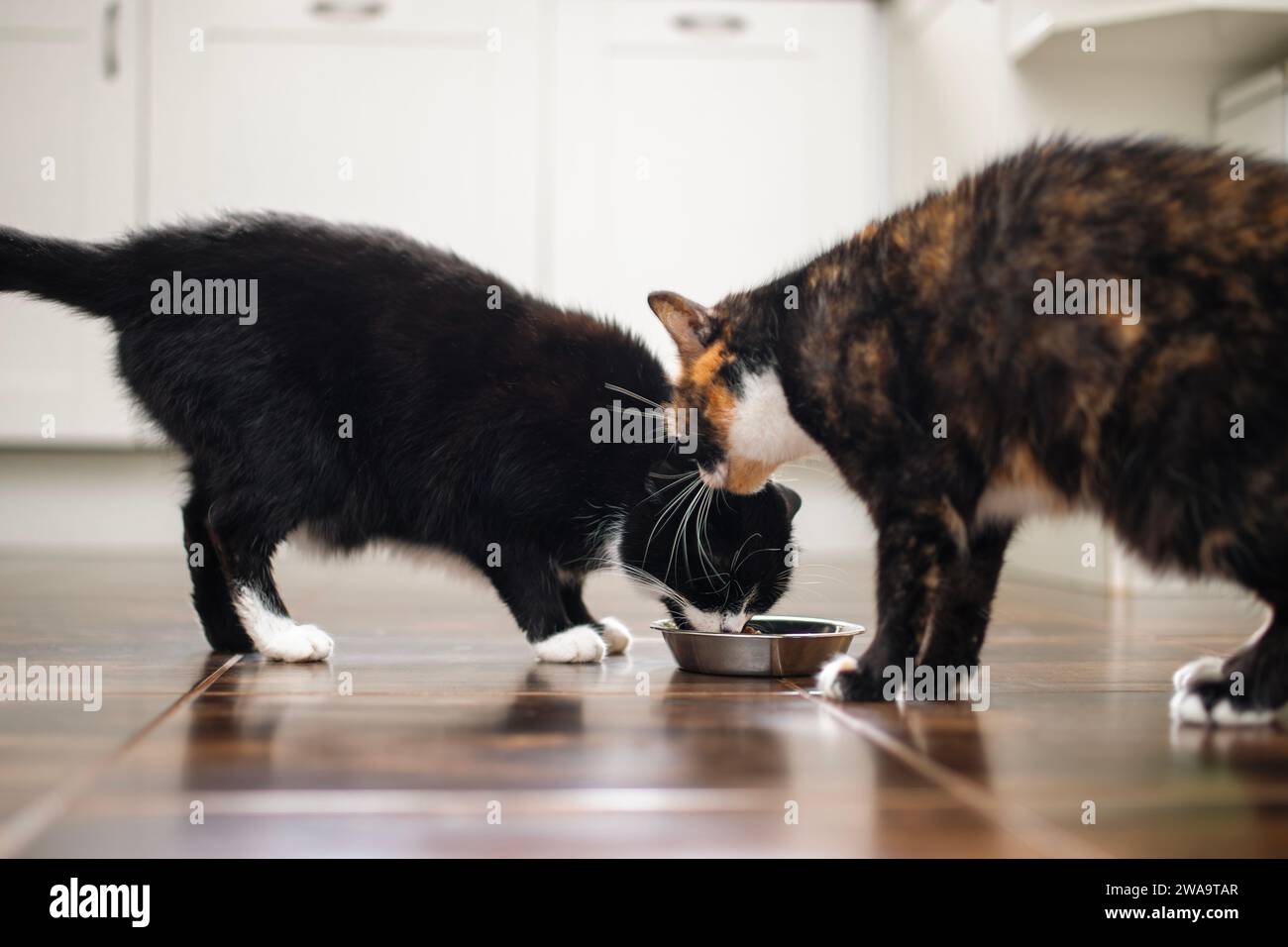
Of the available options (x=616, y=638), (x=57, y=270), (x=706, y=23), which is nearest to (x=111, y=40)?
(x=706, y=23)

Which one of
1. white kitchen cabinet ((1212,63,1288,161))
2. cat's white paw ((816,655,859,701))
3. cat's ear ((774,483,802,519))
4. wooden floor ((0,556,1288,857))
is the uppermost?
white kitchen cabinet ((1212,63,1288,161))

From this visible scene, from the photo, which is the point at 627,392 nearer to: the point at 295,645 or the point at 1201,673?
the point at 295,645

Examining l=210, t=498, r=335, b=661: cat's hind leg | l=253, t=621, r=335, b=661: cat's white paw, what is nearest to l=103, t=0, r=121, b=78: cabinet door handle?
l=210, t=498, r=335, b=661: cat's hind leg

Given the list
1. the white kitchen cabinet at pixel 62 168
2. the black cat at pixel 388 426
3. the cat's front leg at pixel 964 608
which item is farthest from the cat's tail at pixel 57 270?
the white kitchen cabinet at pixel 62 168

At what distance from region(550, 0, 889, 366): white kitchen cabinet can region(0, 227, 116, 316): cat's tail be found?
249 centimetres

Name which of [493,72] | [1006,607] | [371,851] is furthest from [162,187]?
[371,851]

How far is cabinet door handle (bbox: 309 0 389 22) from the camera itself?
4191mm

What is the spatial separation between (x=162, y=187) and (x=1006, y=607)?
9.66 feet

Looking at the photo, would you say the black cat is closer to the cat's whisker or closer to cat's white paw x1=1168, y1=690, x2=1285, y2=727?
the cat's whisker

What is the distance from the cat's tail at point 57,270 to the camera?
1801mm

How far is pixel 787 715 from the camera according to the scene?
4.80ft

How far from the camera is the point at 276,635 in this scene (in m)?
1.88

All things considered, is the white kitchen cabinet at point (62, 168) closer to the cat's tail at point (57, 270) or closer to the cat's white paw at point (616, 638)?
the cat's tail at point (57, 270)
